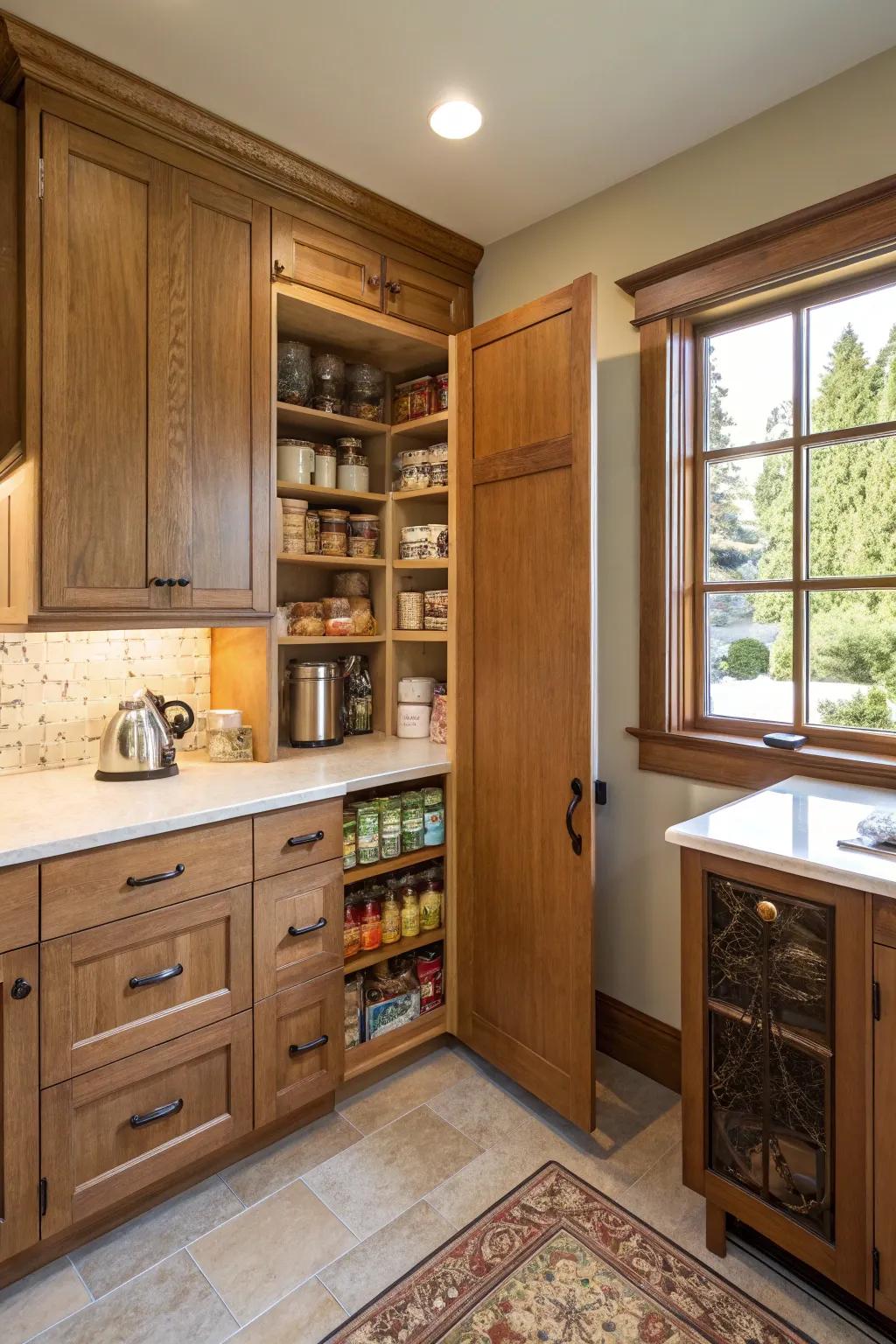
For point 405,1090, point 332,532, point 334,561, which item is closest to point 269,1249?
point 405,1090

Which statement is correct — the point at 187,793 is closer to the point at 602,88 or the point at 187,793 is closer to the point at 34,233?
the point at 34,233

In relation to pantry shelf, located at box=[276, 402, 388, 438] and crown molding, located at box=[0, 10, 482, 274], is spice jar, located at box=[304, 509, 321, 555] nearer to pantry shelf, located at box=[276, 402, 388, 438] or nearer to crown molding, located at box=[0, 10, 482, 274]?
pantry shelf, located at box=[276, 402, 388, 438]

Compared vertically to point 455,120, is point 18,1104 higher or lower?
lower

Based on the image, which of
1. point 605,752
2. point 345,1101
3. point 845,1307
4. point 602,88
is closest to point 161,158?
point 602,88

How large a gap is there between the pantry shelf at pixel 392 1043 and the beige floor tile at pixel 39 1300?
73 centimetres

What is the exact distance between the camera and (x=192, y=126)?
188 centimetres

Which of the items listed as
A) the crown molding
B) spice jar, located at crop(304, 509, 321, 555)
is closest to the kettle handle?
spice jar, located at crop(304, 509, 321, 555)

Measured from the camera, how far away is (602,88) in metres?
1.80

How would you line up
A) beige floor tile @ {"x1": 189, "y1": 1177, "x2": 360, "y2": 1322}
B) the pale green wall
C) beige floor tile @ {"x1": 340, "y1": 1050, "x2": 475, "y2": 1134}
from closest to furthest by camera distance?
beige floor tile @ {"x1": 189, "y1": 1177, "x2": 360, "y2": 1322}
the pale green wall
beige floor tile @ {"x1": 340, "y1": 1050, "x2": 475, "y2": 1134}

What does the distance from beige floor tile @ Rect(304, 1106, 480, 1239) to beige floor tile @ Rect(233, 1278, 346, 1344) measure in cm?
17

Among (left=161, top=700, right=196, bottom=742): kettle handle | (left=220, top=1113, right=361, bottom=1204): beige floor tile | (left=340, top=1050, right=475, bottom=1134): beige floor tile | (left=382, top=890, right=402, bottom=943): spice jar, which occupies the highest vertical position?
(left=161, top=700, right=196, bottom=742): kettle handle

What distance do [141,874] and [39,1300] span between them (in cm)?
85

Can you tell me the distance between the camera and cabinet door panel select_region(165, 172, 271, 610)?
1.93 m

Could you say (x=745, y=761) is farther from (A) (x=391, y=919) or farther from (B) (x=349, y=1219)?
(B) (x=349, y=1219)
